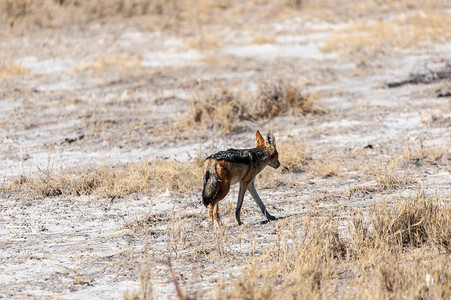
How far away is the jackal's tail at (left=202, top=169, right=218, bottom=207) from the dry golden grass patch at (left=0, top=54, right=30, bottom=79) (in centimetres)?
925

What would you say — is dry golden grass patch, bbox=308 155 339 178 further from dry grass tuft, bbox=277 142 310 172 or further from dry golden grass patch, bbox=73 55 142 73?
dry golden grass patch, bbox=73 55 142 73

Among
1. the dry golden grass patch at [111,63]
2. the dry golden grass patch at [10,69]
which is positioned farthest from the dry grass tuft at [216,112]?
the dry golden grass patch at [10,69]

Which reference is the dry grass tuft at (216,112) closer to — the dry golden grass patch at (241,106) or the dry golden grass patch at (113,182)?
the dry golden grass patch at (241,106)

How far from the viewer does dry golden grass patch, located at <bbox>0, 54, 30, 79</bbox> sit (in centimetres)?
1382

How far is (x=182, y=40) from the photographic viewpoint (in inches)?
669

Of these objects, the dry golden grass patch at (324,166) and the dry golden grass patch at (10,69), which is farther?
the dry golden grass patch at (10,69)

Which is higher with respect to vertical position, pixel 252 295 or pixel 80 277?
pixel 252 295

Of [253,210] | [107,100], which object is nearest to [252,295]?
[253,210]

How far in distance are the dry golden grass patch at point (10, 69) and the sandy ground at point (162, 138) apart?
0.28 meters

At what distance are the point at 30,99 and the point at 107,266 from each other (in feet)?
25.3

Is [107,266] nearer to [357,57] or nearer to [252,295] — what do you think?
[252,295]

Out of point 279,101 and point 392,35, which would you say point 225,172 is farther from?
point 392,35

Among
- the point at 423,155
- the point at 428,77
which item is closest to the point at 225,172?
the point at 423,155

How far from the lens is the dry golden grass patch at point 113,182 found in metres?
7.66
